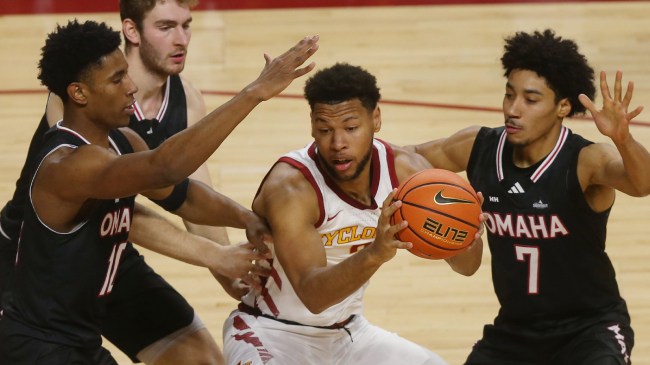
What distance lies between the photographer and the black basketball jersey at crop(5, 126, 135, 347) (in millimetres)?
4988

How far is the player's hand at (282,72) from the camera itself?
4684 millimetres

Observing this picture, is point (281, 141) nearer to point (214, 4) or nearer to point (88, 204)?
point (214, 4)

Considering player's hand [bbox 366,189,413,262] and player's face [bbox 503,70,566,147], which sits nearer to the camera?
player's hand [bbox 366,189,413,262]

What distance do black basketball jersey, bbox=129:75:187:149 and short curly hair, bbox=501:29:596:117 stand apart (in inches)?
73.7

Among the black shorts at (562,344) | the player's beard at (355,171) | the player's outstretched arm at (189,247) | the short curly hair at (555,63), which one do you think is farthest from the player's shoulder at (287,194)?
the short curly hair at (555,63)

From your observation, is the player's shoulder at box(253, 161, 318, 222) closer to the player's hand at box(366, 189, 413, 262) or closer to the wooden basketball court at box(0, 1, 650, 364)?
the player's hand at box(366, 189, 413, 262)

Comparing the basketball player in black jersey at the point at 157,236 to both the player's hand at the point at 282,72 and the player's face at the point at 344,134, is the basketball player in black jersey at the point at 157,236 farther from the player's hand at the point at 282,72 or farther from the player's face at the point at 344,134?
the player's hand at the point at 282,72

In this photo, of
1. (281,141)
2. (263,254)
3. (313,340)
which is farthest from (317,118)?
(281,141)

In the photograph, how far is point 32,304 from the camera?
16.6 feet

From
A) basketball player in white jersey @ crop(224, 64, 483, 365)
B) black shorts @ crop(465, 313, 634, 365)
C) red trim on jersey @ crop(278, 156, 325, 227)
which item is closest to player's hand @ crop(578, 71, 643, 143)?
basketball player in white jersey @ crop(224, 64, 483, 365)

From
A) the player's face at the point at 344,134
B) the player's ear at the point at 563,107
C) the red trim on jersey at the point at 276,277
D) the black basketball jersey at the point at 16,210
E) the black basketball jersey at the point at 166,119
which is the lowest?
the red trim on jersey at the point at 276,277

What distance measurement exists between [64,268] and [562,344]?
2.36 meters

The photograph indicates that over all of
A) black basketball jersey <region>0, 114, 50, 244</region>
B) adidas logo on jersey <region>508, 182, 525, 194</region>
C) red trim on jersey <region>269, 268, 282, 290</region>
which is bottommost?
Result: red trim on jersey <region>269, 268, 282, 290</region>

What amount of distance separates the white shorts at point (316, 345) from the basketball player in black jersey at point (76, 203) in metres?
0.70
